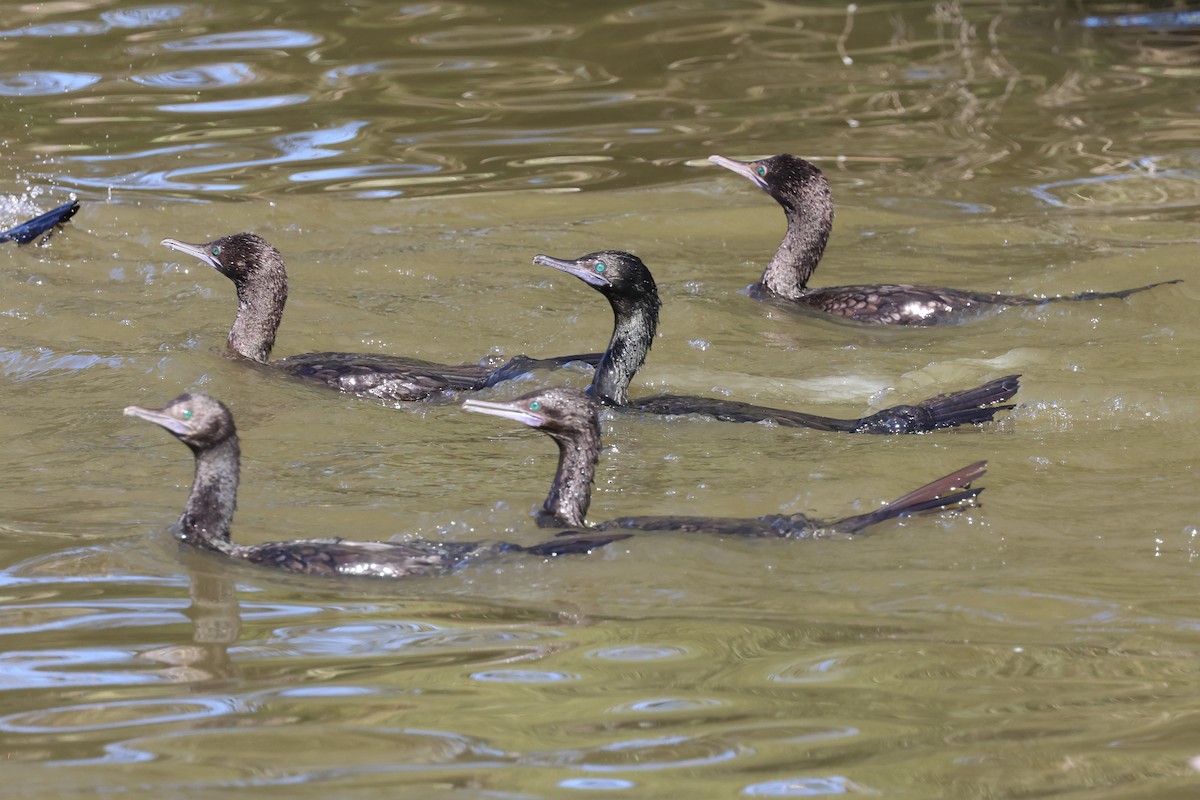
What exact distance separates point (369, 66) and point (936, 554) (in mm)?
10930

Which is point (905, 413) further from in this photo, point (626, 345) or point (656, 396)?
point (626, 345)

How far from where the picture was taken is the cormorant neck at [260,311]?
962 cm

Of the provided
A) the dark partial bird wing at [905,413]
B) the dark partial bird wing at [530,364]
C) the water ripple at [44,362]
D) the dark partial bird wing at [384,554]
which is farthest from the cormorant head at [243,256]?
the dark partial bird wing at [384,554]

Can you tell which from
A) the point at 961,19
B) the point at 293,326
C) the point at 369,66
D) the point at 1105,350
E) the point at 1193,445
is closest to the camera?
the point at 1193,445

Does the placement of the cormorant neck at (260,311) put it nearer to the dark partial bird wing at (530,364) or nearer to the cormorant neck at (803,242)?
the dark partial bird wing at (530,364)

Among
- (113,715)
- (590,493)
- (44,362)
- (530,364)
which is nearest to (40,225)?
(44,362)

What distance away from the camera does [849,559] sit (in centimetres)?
635

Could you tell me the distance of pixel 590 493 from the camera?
702 centimetres

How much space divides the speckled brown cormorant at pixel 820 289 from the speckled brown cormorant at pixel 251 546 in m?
4.21

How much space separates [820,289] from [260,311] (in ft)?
11.6

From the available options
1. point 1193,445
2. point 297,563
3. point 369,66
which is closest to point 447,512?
point 297,563

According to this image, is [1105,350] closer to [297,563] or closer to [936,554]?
[936,554]

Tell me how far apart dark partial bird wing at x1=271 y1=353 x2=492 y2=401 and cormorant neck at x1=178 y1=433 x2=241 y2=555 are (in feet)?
6.96

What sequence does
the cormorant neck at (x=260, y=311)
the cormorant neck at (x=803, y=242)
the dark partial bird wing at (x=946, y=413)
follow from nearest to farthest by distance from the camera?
the dark partial bird wing at (x=946, y=413)
the cormorant neck at (x=260, y=311)
the cormorant neck at (x=803, y=242)
